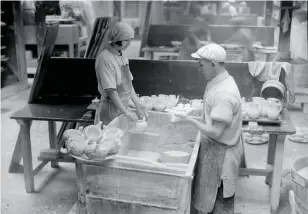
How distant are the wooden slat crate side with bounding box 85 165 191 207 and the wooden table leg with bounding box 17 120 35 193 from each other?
2.07 metres

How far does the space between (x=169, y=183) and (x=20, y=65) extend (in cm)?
859

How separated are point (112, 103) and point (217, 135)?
1583mm

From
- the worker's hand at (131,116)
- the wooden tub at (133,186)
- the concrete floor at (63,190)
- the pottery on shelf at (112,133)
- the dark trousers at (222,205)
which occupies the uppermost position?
the pottery on shelf at (112,133)

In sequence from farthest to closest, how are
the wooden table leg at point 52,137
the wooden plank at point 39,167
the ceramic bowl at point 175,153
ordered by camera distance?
the wooden table leg at point 52,137, the wooden plank at point 39,167, the ceramic bowl at point 175,153

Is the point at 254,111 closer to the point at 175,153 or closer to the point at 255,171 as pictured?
the point at 255,171

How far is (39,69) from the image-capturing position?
5.43 meters

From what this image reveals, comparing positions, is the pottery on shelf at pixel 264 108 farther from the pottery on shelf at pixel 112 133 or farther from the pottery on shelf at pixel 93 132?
the pottery on shelf at pixel 93 132

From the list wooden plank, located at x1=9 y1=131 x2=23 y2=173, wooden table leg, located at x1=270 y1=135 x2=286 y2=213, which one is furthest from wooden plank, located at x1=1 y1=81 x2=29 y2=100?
wooden table leg, located at x1=270 y1=135 x2=286 y2=213

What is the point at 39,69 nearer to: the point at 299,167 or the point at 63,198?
the point at 63,198

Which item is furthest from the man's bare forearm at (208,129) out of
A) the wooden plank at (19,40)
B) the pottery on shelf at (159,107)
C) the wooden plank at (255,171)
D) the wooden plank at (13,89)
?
the wooden plank at (19,40)

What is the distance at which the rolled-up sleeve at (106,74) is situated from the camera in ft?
12.9

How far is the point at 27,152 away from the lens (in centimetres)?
460

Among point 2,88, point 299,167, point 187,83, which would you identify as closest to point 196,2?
point 2,88

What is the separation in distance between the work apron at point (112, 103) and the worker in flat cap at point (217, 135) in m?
1.27
